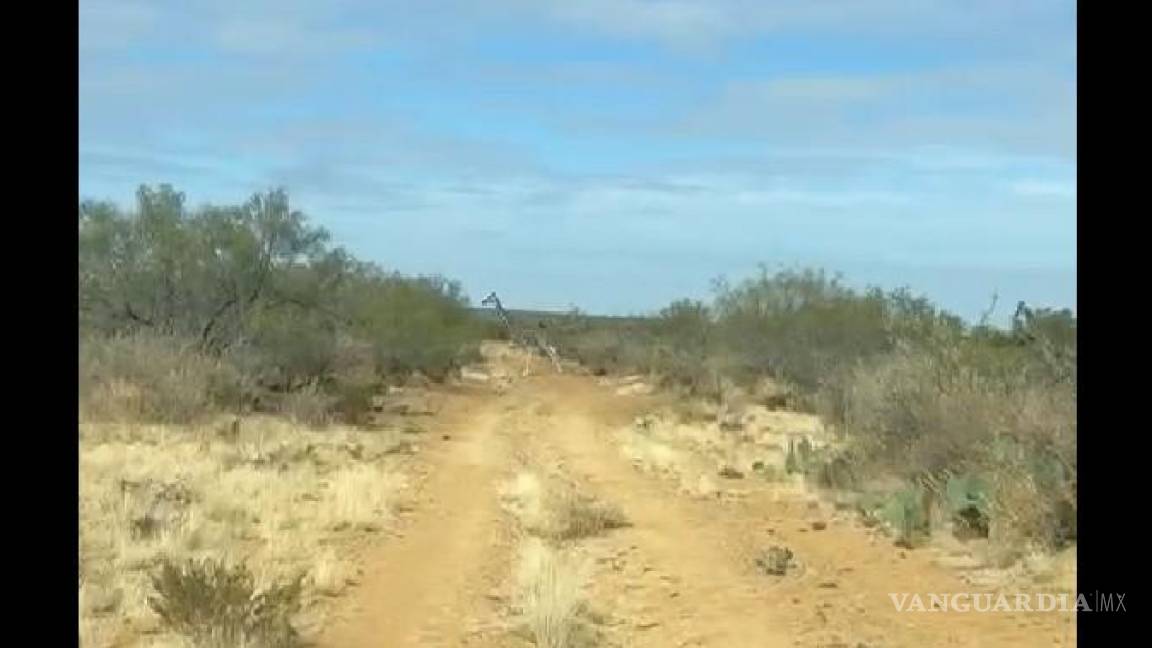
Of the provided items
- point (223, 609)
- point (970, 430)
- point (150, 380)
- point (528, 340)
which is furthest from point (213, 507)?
point (528, 340)

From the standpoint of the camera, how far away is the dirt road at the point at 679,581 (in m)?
8.67

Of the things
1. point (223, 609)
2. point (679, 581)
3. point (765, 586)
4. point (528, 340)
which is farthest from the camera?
point (528, 340)

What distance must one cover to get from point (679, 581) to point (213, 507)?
585 centimetres

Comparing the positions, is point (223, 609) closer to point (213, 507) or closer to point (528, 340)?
point (213, 507)

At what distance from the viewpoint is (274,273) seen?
31297 millimetres

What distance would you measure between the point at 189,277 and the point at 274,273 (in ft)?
9.08

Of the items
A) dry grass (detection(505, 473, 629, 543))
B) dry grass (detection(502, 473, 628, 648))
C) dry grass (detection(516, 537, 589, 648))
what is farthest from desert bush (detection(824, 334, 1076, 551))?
dry grass (detection(516, 537, 589, 648))

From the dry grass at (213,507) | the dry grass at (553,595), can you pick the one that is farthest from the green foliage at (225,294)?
the dry grass at (553,595)

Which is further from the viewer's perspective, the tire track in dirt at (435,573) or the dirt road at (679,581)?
the tire track in dirt at (435,573)

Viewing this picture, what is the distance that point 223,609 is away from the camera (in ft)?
27.2

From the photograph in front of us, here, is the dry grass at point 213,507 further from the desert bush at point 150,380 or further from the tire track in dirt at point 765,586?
the tire track in dirt at point 765,586

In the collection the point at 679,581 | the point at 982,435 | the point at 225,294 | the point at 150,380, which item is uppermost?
the point at 225,294

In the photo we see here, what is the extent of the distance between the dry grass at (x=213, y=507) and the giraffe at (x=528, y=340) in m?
34.0

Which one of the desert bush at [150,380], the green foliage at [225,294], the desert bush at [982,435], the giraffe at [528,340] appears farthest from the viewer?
the giraffe at [528,340]
